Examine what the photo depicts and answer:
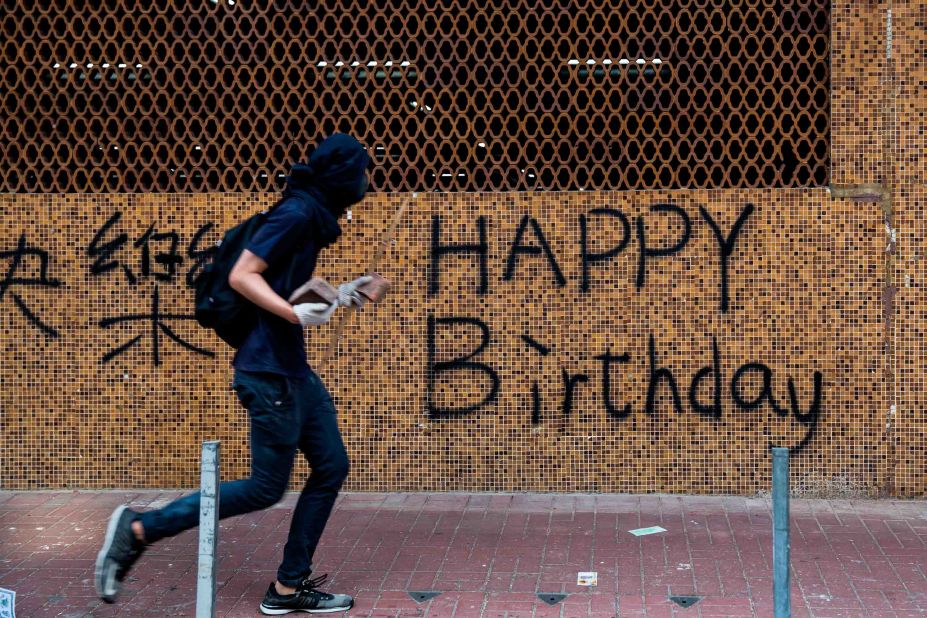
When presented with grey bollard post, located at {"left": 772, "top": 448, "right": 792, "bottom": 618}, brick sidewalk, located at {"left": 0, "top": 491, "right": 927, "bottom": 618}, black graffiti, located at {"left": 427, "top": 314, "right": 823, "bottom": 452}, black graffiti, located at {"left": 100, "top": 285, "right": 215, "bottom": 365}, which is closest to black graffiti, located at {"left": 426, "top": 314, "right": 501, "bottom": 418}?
black graffiti, located at {"left": 427, "top": 314, "right": 823, "bottom": 452}

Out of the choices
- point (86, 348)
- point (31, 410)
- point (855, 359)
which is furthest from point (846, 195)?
point (31, 410)

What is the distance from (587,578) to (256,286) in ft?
6.98

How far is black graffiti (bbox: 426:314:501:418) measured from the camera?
22.6ft

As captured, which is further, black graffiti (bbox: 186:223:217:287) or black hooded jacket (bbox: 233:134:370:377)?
black graffiti (bbox: 186:223:217:287)

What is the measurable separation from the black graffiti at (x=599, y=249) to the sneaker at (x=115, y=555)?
2.76 meters

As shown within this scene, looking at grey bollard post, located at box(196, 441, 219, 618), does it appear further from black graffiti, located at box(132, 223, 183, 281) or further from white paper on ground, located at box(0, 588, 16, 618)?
black graffiti, located at box(132, 223, 183, 281)

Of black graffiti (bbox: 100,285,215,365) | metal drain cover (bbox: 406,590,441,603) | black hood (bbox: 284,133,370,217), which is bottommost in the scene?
metal drain cover (bbox: 406,590,441,603)

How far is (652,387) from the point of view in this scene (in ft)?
22.4

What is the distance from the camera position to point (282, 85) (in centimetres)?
704

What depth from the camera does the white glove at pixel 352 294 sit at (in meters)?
4.64

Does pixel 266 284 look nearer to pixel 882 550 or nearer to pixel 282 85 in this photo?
pixel 282 85

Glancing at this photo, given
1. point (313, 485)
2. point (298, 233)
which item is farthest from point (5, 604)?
point (298, 233)

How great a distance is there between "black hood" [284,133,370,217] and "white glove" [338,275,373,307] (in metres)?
0.40

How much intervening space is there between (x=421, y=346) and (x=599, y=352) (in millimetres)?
1119
